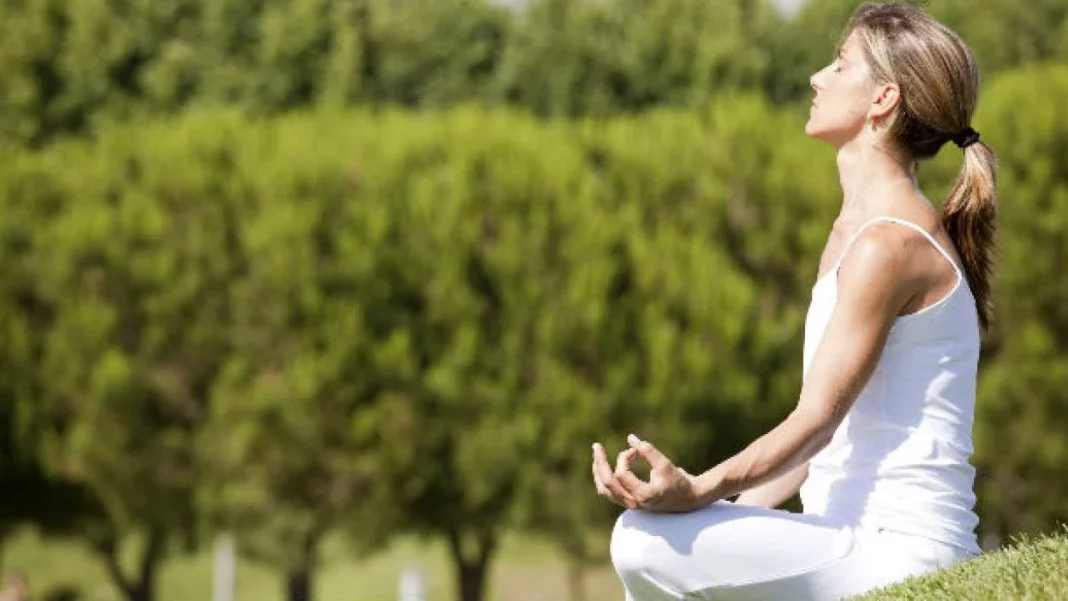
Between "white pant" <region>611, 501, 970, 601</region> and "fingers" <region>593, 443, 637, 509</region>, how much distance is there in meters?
Answer: 0.08

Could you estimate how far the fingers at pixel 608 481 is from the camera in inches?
152

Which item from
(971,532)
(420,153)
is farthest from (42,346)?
(971,532)

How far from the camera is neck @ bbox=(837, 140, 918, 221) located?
423 centimetres

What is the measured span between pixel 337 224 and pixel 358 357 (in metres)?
2.18

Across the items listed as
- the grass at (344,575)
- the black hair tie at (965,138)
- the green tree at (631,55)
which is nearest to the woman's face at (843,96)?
the black hair tie at (965,138)

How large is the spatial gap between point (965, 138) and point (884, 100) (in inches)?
8.2

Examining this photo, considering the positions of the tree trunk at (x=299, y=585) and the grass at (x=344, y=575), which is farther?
the grass at (x=344, y=575)

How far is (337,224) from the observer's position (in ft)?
103

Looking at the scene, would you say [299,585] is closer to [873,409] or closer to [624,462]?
[873,409]

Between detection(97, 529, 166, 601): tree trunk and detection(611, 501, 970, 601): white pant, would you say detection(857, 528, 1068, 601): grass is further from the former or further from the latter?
detection(97, 529, 166, 601): tree trunk

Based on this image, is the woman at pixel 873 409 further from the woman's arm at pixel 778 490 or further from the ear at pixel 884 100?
the woman's arm at pixel 778 490

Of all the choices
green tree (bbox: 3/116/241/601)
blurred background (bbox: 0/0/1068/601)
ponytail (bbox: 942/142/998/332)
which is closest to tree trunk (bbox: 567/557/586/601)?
blurred background (bbox: 0/0/1068/601)

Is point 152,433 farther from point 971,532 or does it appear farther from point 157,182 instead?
point 971,532

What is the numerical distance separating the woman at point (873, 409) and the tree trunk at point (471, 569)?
2981cm
